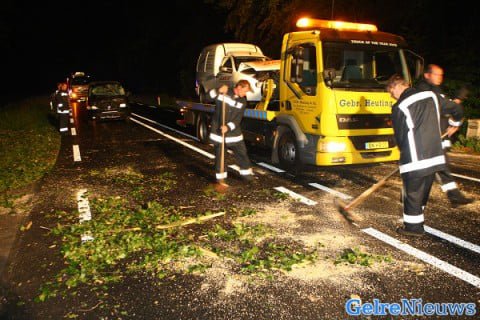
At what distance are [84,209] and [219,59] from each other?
776 cm

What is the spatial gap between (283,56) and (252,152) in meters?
3.30

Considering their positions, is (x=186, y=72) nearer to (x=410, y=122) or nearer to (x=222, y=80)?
(x=222, y=80)

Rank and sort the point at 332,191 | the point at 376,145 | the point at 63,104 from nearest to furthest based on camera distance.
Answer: the point at 332,191
the point at 376,145
the point at 63,104

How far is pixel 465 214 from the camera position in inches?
224

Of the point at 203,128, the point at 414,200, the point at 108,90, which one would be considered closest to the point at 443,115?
the point at 414,200

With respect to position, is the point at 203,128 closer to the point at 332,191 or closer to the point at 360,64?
the point at 360,64

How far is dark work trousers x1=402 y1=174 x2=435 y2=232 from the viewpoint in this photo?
4.73 metres

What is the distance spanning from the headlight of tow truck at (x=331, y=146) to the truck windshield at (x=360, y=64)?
1012 millimetres

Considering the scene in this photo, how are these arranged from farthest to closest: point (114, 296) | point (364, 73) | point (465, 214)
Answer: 1. point (364, 73)
2. point (465, 214)
3. point (114, 296)

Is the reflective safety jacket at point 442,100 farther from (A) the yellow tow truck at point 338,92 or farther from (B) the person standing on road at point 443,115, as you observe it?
(A) the yellow tow truck at point 338,92

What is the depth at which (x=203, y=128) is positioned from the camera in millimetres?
12289

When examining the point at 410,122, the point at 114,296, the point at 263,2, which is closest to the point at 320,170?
the point at 410,122

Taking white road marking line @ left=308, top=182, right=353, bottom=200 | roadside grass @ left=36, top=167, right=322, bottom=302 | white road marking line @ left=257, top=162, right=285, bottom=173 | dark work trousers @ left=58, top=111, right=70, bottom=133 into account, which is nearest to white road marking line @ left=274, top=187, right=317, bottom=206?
white road marking line @ left=308, top=182, right=353, bottom=200

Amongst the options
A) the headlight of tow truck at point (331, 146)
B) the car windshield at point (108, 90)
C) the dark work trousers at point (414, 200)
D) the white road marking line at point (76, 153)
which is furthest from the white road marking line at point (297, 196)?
the car windshield at point (108, 90)
